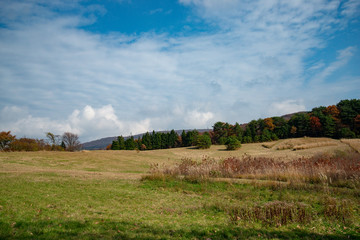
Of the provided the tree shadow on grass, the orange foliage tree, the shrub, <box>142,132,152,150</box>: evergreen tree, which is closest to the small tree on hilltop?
<box>142,132,152,150</box>: evergreen tree

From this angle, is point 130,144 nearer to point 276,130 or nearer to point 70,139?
point 70,139

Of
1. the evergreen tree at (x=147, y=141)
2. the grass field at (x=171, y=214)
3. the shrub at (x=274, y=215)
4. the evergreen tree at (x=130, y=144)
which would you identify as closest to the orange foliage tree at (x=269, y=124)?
the evergreen tree at (x=147, y=141)

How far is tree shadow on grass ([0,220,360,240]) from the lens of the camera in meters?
5.28

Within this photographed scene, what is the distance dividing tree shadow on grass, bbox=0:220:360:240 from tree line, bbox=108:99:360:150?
4617 cm

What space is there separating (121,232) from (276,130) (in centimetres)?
7002

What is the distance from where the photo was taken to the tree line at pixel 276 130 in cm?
5769

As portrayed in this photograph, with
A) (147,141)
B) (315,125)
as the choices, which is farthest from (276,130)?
(147,141)

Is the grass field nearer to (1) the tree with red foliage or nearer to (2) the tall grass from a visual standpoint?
(2) the tall grass

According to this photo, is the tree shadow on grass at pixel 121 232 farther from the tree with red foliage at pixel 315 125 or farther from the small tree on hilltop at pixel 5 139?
the tree with red foliage at pixel 315 125

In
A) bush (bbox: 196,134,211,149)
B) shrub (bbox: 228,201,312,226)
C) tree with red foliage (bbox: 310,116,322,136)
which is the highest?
tree with red foliage (bbox: 310,116,322,136)

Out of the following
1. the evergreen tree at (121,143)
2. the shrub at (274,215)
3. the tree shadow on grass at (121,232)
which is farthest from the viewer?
the evergreen tree at (121,143)

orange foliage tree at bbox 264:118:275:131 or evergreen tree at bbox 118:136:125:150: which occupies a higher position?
orange foliage tree at bbox 264:118:275:131

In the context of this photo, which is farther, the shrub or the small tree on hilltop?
the small tree on hilltop

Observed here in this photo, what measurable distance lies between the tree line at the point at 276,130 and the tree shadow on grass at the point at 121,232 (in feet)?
151
